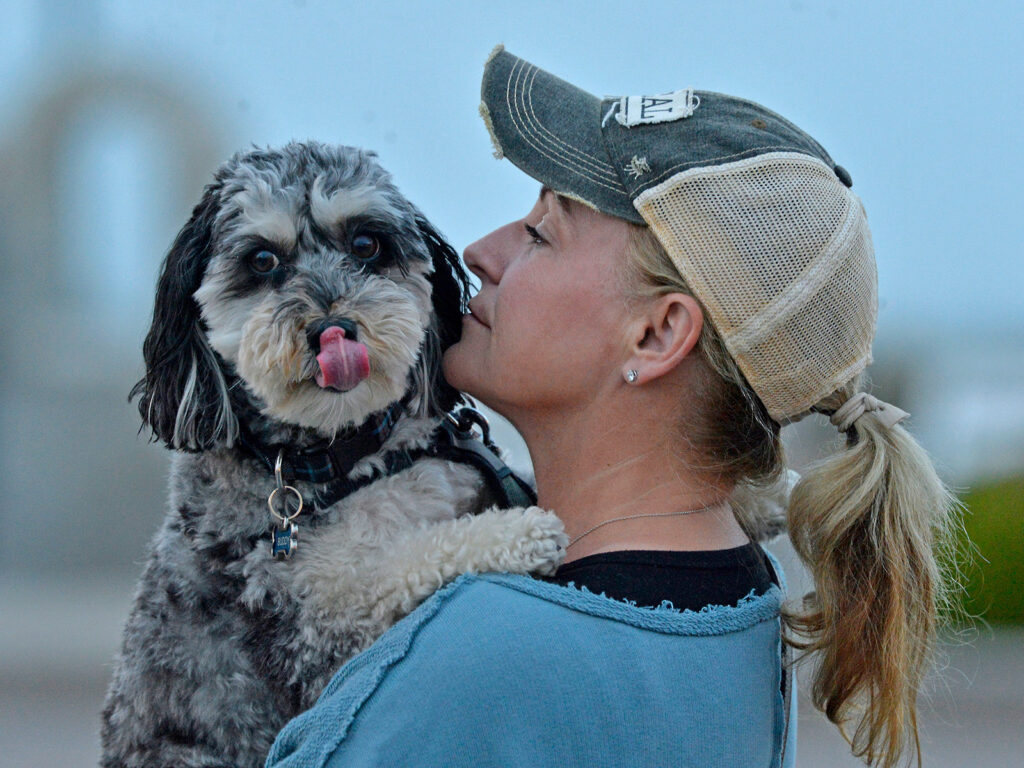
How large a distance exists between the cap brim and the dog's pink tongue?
0.56 metres

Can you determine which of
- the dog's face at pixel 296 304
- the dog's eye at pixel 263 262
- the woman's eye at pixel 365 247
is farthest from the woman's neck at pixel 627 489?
the dog's eye at pixel 263 262

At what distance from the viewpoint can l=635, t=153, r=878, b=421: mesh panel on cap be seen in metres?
1.80

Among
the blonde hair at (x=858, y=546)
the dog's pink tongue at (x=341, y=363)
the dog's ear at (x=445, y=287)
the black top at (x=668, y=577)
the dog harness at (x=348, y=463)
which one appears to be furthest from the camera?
the dog's ear at (x=445, y=287)

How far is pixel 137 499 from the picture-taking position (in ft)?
32.3

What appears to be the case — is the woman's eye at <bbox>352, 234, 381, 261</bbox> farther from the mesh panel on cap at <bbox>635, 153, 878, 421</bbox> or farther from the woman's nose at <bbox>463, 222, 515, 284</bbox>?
the mesh panel on cap at <bbox>635, 153, 878, 421</bbox>

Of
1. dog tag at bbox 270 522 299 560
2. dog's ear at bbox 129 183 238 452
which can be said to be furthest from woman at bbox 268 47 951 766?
dog's ear at bbox 129 183 238 452

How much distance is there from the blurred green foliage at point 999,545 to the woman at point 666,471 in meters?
6.81

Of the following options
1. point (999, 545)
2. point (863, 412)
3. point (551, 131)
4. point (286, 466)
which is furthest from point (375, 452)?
point (999, 545)

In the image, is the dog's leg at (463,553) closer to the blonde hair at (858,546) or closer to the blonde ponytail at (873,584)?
the blonde hair at (858,546)

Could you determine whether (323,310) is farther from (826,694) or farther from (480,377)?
(826,694)

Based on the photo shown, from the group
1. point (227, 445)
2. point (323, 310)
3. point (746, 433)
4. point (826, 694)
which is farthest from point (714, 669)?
point (227, 445)

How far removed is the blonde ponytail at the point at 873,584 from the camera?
1.84 metres

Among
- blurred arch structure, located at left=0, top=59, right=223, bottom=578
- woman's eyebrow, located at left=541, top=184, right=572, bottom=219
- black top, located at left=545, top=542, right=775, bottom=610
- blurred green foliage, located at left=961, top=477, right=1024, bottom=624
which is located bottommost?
blurred green foliage, located at left=961, top=477, right=1024, bottom=624

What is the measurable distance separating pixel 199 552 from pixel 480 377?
0.82 metres
